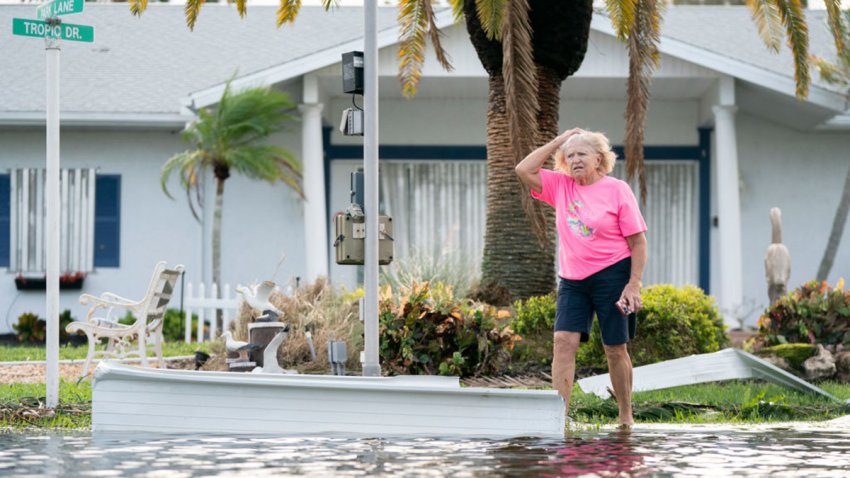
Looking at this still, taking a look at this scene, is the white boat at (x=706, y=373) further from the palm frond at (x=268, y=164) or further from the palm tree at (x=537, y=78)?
the palm frond at (x=268, y=164)

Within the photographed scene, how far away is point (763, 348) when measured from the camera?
12.0 metres

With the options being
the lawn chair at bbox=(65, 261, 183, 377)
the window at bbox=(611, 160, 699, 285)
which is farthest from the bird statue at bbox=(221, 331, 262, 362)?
the window at bbox=(611, 160, 699, 285)

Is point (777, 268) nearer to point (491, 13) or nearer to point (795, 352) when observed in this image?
point (795, 352)

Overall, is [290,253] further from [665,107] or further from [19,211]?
[665,107]

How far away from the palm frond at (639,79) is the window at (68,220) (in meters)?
9.11

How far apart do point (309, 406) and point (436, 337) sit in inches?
146

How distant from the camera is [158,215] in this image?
1919 cm

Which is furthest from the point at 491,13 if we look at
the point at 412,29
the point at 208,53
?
the point at 208,53

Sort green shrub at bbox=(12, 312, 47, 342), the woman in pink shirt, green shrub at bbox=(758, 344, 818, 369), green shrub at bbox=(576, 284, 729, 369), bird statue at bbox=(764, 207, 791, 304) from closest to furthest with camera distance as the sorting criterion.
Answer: the woman in pink shirt, green shrub at bbox=(758, 344, 818, 369), green shrub at bbox=(576, 284, 729, 369), bird statue at bbox=(764, 207, 791, 304), green shrub at bbox=(12, 312, 47, 342)

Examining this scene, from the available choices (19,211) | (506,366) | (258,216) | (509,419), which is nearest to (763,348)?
(506,366)

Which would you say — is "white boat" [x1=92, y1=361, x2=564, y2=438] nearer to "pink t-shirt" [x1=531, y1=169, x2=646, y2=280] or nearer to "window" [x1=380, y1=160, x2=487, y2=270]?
"pink t-shirt" [x1=531, y1=169, x2=646, y2=280]

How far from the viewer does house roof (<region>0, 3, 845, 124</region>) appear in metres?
16.9

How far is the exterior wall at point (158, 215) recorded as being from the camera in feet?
62.5

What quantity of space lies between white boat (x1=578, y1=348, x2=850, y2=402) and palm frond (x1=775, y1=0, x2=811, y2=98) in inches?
186
